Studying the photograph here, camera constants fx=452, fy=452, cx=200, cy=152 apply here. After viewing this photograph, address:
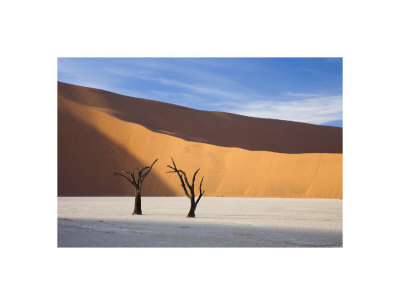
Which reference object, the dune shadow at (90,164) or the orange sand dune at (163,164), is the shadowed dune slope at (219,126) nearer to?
the orange sand dune at (163,164)

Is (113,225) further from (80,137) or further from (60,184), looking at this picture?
(80,137)

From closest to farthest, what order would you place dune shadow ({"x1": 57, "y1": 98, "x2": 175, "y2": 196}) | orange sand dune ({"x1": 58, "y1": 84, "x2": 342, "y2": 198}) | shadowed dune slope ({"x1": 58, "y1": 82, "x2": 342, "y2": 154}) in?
dune shadow ({"x1": 57, "y1": 98, "x2": 175, "y2": 196}), orange sand dune ({"x1": 58, "y1": 84, "x2": 342, "y2": 198}), shadowed dune slope ({"x1": 58, "y1": 82, "x2": 342, "y2": 154})

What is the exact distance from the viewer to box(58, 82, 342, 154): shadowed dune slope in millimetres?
50000

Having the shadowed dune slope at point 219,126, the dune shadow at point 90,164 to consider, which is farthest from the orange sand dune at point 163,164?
the shadowed dune slope at point 219,126

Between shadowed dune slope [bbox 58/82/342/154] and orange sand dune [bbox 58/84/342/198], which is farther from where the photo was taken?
shadowed dune slope [bbox 58/82/342/154]

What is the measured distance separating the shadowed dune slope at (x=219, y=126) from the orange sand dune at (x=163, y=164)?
38.9 feet

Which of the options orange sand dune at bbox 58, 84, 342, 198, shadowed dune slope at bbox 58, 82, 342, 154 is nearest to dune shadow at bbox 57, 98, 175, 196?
orange sand dune at bbox 58, 84, 342, 198

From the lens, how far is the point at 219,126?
56.6 meters

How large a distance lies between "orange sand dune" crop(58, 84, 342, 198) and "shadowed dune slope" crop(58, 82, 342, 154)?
1187 cm

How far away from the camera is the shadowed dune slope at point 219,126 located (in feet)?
164

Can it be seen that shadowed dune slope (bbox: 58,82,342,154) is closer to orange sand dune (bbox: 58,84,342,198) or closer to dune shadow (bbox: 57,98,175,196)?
orange sand dune (bbox: 58,84,342,198)

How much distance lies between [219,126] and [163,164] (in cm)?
2264

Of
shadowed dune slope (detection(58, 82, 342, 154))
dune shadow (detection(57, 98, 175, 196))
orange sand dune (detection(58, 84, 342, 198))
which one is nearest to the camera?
dune shadow (detection(57, 98, 175, 196))
